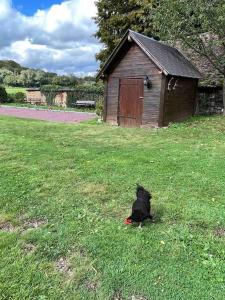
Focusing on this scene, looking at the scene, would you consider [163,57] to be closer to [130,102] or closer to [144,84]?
[144,84]

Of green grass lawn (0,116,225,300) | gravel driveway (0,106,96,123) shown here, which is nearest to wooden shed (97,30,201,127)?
gravel driveway (0,106,96,123)

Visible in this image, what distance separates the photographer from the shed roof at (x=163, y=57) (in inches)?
593

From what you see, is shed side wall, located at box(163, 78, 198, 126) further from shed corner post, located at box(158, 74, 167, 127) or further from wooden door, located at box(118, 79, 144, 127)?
wooden door, located at box(118, 79, 144, 127)

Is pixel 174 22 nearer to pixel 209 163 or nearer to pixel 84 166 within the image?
pixel 209 163

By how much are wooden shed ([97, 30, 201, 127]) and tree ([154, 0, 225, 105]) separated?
954mm

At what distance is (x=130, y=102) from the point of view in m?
16.4

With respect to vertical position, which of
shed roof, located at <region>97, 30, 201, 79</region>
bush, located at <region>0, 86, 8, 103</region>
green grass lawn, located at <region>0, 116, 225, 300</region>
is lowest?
green grass lawn, located at <region>0, 116, 225, 300</region>

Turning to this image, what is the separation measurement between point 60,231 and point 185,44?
1531cm

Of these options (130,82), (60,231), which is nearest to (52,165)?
(60,231)

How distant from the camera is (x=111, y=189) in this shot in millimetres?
6262

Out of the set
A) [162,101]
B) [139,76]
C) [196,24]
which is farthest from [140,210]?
[196,24]

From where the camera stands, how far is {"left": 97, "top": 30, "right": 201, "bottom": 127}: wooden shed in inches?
604

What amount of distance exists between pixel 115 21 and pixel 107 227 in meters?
25.3

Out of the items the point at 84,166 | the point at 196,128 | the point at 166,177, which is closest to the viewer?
the point at 166,177
